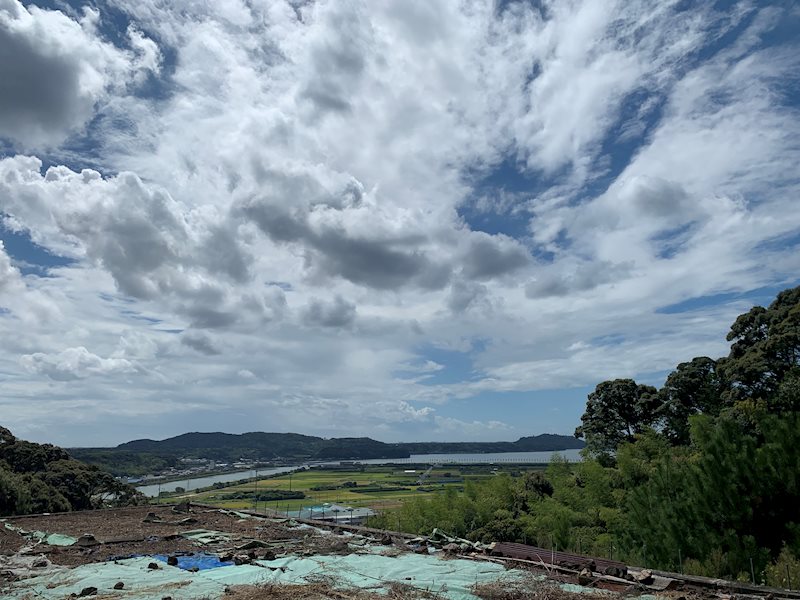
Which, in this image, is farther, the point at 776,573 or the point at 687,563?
the point at 687,563

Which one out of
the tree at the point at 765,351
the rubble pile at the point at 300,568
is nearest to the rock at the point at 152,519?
the rubble pile at the point at 300,568

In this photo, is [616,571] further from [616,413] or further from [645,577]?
[616,413]

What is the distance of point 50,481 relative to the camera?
32.2 meters

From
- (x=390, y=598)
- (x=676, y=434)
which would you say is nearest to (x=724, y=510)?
(x=390, y=598)

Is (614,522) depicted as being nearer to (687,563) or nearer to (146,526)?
(687,563)

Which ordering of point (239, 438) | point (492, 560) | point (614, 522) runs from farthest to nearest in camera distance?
point (239, 438) < point (614, 522) < point (492, 560)

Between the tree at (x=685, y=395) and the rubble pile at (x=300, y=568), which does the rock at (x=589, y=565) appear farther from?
the tree at (x=685, y=395)

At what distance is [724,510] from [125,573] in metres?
12.7

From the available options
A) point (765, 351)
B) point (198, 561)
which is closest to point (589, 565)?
point (198, 561)

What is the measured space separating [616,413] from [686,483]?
20038 mm

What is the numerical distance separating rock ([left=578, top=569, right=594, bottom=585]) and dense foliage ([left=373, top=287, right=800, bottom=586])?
328 centimetres

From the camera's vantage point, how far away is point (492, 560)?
11.6 m

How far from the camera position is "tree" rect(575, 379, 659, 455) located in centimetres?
3155

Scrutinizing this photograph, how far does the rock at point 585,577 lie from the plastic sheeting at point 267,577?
1071 millimetres
